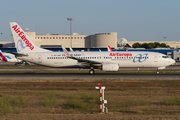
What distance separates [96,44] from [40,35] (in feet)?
138

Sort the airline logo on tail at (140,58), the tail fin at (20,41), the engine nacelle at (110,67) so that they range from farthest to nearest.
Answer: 1. the tail fin at (20,41)
2. the airline logo on tail at (140,58)
3. the engine nacelle at (110,67)

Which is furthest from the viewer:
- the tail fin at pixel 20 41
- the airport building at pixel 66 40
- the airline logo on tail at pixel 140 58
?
the airport building at pixel 66 40

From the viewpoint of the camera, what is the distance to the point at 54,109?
14.0m

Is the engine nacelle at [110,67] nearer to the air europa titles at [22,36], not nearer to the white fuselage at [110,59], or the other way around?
the white fuselage at [110,59]

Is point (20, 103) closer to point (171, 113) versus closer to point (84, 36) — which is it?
point (171, 113)

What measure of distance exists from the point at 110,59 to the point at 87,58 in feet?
12.0

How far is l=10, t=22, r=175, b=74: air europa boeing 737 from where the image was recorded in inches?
1479

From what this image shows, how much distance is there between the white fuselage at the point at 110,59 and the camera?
37.6 m

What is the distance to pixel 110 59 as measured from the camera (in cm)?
3791

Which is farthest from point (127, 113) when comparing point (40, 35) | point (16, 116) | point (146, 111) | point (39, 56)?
point (40, 35)

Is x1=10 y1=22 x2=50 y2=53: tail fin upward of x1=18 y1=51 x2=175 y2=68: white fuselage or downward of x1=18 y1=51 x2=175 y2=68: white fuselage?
upward

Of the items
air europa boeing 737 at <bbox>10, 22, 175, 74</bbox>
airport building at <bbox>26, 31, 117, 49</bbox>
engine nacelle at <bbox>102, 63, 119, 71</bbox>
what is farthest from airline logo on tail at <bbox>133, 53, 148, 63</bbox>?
airport building at <bbox>26, 31, 117, 49</bbox>

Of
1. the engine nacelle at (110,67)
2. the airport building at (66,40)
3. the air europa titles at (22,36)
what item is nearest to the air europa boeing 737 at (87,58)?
the air europa titles at (22,36)

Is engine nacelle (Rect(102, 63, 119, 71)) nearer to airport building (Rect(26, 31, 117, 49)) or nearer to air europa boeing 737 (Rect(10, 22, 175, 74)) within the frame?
air europa boeing 737 (Rect(10, 22, 175, 74))
